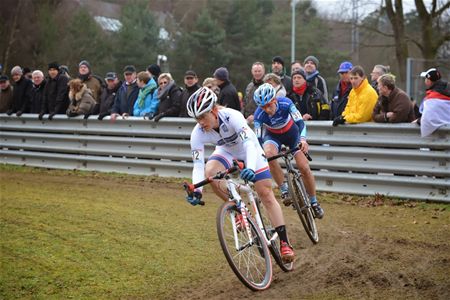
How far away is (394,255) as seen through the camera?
9281 millimetres

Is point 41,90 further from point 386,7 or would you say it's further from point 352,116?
point 386,7

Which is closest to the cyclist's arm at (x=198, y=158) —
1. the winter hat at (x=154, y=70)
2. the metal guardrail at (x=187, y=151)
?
the metal guardrail at (x=187, y=151)

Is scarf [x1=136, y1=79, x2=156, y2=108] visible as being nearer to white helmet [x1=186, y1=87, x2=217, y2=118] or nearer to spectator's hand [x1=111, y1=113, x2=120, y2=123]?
spectator's hand [x1=111, y1=113, x2=120, y2=123]

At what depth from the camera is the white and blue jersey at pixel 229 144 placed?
328 inches

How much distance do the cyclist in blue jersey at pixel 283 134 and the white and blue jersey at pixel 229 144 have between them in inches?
58.7

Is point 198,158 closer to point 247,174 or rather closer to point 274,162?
point 247,174

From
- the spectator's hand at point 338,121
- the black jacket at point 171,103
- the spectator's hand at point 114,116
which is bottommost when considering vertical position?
the spectator's hand at point 114,116

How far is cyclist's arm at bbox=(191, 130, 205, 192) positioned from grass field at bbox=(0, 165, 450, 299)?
1149 mm

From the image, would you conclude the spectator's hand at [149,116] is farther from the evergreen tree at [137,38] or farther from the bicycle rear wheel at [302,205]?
the evergreen tree at [137,38]

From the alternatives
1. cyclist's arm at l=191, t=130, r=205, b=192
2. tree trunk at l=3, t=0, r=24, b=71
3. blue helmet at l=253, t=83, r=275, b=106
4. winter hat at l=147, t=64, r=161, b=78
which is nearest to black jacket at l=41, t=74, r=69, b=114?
winter hat at l=147, t=64, r=161, b=78

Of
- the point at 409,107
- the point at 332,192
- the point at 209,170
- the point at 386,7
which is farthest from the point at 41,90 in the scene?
the point at 386,7

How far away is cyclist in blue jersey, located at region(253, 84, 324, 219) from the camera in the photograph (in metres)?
10.5

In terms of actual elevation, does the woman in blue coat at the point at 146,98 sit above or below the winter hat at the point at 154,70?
below

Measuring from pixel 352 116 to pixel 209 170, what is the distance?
577 centimetres
